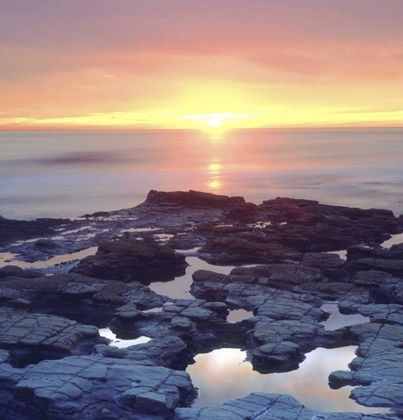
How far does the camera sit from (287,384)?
925 inches

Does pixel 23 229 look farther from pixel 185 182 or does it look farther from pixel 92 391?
pixel 185 182

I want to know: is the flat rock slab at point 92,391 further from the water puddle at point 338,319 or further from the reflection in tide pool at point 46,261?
the reflection in tide pool at point 46,261

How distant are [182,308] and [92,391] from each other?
1015 centimetres

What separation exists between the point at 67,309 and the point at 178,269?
1098 centimetres

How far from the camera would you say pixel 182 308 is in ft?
98.4

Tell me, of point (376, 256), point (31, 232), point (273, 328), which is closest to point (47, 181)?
point (31, 232)

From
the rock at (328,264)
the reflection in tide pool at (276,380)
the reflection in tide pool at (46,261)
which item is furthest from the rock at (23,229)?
the reflection in tide pool at (276,380)

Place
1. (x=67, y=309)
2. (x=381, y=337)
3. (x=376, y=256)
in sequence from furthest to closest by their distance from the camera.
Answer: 1. (x=376, y=256)
2. (x=67, y=309)
3. (x=381, y=337)

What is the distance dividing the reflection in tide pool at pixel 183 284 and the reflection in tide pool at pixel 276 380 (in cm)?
958

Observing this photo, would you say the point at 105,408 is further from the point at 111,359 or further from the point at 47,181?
the point at 47,181

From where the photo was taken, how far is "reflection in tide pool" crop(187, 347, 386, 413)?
71.7 feet

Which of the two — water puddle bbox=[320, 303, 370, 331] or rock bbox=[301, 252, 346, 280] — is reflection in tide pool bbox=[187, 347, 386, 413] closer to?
water puddle bbox=[320, 303, 370, 331]

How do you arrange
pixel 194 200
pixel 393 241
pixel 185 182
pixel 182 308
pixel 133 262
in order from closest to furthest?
pixel 182 308
pixel 133 262
pixel 393 241
pixel 194 200
pixel 185 182

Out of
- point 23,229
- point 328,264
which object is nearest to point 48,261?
point 23,229
